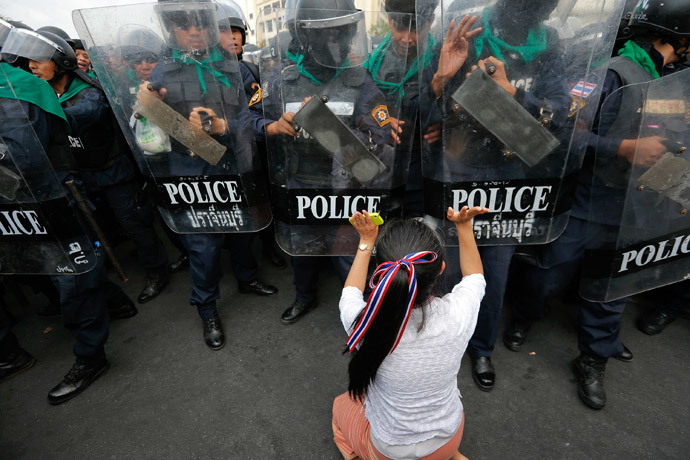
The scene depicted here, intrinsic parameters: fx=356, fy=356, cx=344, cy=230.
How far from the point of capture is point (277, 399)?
2002 mm

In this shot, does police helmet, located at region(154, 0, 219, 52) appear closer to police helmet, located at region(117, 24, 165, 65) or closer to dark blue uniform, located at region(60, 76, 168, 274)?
police helmet, located at region(117, 24, 165, 65)

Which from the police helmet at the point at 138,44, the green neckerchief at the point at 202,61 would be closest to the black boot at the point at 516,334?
the green neckerchief at the point at 202,61

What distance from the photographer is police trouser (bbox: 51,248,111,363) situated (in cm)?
194

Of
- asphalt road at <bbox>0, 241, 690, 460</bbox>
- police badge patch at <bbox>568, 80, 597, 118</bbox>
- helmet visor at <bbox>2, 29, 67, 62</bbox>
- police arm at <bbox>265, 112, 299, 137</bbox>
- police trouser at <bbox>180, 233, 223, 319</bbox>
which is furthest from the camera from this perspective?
police trouser at <bbox>180, 233, 223, 319</bbox>

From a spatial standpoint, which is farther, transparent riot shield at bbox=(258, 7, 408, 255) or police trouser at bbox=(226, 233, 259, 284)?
police trouser at bbox=(226, 233, 259, 284)

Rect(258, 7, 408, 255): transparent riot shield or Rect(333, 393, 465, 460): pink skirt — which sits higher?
Rect(258, 7, 408, 255): transparent riot shield

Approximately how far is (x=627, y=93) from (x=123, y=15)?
6.52ft

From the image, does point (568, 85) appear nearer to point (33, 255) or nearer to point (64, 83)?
point (33, 255)

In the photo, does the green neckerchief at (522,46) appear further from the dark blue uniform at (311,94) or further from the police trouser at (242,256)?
the police trouser at (242,256)

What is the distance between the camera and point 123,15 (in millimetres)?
1436

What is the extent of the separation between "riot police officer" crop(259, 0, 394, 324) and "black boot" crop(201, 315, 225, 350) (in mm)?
1039

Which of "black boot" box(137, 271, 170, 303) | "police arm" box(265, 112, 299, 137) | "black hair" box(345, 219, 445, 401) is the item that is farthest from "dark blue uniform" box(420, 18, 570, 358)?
"black boot" box(137, 271, 170, 303)

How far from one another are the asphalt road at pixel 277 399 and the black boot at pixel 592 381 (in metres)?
0.05

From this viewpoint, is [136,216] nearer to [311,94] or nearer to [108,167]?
[108,167]
